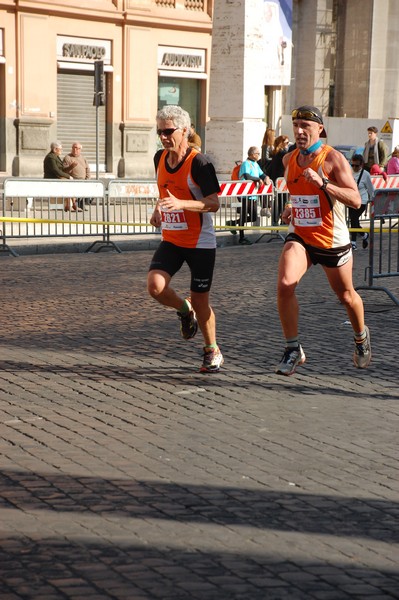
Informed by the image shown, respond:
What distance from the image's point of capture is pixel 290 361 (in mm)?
8305

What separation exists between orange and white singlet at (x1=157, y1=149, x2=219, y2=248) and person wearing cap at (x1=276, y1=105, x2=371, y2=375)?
0.57m

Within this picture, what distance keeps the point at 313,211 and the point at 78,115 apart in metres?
28.4

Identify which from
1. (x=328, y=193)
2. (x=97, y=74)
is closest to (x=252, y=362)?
(x=328, y=193)

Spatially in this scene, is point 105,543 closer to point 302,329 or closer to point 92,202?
point 302,329

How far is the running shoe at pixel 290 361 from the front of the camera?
27.2 ft

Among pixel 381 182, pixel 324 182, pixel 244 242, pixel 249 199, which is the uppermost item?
pixel 324 182

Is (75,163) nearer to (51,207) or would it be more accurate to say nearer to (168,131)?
(51,207)

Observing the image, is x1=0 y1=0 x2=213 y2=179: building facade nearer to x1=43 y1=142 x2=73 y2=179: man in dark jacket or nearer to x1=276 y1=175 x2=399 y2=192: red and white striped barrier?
x1=43 y1=142 x2=73 y2=179: man in dark jacket

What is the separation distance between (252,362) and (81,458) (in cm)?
302

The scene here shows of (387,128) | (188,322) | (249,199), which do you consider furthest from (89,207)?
(387,128)

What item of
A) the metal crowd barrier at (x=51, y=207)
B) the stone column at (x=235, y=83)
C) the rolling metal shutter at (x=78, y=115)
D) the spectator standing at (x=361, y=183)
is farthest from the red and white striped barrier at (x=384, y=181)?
the rolling metal shutter at (x=78, y=115)

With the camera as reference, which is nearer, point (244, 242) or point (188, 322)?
point (188, 322)

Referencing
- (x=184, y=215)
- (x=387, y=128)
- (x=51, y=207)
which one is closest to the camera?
(x=184, y=215)

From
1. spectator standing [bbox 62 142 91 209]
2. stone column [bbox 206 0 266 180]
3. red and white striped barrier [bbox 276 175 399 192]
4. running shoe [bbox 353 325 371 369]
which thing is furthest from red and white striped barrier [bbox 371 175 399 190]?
running shoe [bbox 353 325 371 369]
